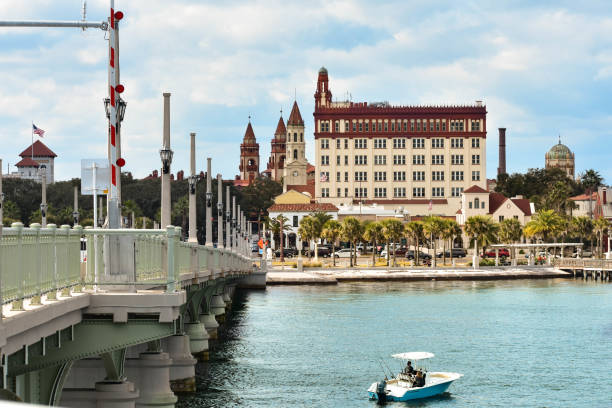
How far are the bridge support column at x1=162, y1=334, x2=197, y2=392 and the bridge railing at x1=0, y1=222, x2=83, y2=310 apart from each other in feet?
73.9

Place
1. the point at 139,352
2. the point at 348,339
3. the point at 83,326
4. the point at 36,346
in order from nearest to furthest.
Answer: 1. the point at 36,346
2. the point at 83,326
3. the point at 139,352
4. the point at 348,339

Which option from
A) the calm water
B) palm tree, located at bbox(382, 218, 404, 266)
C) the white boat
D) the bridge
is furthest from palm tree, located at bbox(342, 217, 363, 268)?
the bridge

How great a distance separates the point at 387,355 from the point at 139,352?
2561 cm

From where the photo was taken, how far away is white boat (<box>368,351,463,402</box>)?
41.9 metres

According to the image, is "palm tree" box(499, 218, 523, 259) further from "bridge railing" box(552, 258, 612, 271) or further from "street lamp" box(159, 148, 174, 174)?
"street lamp" box(159, 148, 174, 174)

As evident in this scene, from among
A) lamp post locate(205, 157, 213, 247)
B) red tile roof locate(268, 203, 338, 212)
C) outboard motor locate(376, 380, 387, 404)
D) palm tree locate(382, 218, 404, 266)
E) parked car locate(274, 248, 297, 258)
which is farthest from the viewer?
red tile roof locate(268, 203, 338, 212)

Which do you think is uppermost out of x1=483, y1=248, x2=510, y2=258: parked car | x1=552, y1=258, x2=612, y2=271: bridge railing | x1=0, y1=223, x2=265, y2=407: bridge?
x1=0, y1=223, x2=265, y2=407: bridge

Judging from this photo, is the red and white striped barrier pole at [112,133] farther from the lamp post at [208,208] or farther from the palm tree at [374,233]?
the palm tree at [374,233]

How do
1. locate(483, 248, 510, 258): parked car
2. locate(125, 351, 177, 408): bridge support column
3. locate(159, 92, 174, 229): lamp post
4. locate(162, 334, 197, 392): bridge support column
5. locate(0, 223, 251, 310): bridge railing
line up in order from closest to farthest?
locate(0, 223, 251, 310): bridge railing < locate(125, 351, 177, 408): bridge support column < locate(159, 92, 174, 229): lamp post < locate(162, 334, 197, 392): bridge support column < locate(483, 248, 510, 258): parked car

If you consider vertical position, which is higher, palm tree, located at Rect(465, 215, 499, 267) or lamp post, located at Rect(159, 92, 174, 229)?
lamp post, located at Rect(159, 92, 174, 229)

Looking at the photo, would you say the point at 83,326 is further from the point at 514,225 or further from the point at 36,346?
the point at 514,225

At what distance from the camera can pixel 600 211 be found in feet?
637

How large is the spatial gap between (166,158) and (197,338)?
1758 centimetres

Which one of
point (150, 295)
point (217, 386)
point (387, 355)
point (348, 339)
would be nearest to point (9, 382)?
point (150, 295)
